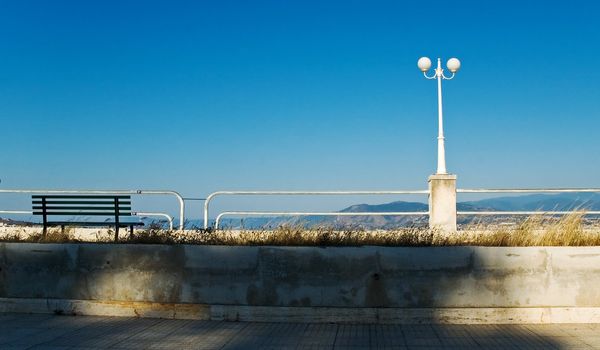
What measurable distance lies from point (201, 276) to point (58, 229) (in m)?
3.22

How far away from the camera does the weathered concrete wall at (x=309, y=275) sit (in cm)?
689

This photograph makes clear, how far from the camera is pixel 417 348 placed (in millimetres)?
5922

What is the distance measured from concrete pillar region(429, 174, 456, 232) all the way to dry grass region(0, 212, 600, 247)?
12.8 feet

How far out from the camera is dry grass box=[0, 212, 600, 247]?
7.54 meters

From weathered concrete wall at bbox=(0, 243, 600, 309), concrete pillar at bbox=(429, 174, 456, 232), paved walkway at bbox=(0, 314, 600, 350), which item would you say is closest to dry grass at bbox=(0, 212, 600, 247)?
weathered concrete wall at bbox=(0, 243, 600, 309)

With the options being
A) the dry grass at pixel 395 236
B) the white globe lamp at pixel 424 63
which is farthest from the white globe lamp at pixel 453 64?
the dry grass at pixel 395 236

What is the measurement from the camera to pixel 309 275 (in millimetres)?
7172

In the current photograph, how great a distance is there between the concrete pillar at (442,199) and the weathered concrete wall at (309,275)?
5.67 metres

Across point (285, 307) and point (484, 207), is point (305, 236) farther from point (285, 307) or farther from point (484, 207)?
point (484, 207)

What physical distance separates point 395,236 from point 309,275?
1.51 m

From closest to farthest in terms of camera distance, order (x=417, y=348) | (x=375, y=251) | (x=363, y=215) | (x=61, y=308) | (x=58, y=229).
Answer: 1. (x=417, y=348)
2. (x=375, y=251)
3. (x=61, y=308)
4. (x=58, y=229)
5. (x=363, y=215)

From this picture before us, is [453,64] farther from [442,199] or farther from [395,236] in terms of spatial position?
[395,236]

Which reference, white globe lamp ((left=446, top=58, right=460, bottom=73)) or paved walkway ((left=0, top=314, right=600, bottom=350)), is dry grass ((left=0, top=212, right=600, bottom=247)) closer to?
paved walkway ((left=0, top=314, right=600, bottom=350))

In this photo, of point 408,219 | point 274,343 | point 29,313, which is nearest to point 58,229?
point 29,313
